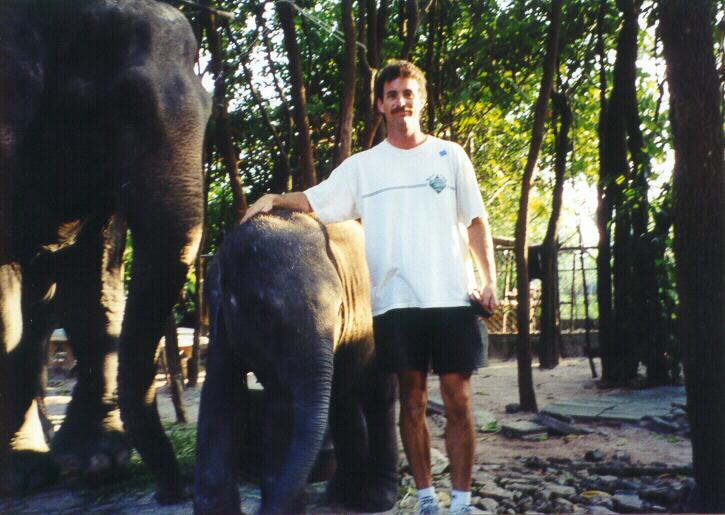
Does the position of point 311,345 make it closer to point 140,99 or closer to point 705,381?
point 140,99

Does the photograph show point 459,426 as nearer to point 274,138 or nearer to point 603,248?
point 274,138

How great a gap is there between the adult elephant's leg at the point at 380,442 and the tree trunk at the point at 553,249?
266 inches

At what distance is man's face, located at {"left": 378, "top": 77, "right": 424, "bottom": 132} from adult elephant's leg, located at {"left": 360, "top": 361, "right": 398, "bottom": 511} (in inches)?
38.8

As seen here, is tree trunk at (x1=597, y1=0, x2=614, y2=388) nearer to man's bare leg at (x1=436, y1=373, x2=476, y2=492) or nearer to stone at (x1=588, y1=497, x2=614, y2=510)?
stone at (x1=588, y1=497, x2=614, y2=510)

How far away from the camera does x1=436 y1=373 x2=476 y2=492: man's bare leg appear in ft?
11.2

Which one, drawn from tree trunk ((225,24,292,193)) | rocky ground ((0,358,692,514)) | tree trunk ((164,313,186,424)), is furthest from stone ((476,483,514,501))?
tree trunk ((225,24,292,193))

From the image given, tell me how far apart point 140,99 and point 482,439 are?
11.8ft

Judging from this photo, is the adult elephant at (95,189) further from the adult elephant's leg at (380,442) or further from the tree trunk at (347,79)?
the tree trunk at (347,79)

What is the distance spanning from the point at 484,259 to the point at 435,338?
1.17 ft

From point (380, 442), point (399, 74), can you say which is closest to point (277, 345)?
point (380, 442)

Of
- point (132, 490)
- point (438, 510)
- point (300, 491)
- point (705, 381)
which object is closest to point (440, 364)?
point (438, 510)

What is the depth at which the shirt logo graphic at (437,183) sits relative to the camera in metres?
3.47

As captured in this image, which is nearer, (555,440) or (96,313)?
(96,313)

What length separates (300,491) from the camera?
113 inches
